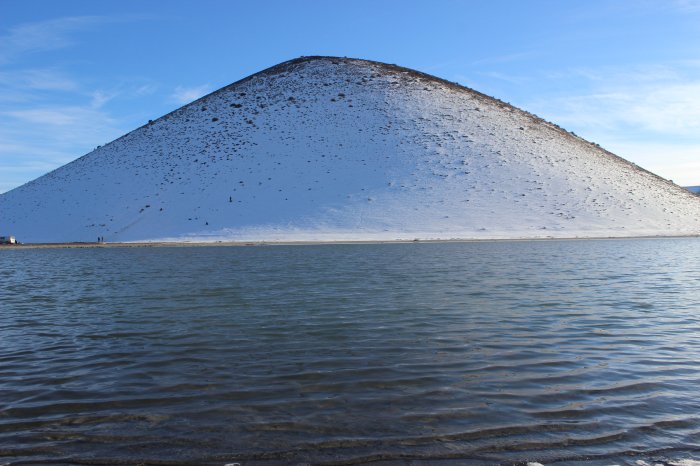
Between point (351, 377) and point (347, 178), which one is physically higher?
point (347, 178)

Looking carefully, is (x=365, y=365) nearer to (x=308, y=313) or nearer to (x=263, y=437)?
(x=263, y=437)

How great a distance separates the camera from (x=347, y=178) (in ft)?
216

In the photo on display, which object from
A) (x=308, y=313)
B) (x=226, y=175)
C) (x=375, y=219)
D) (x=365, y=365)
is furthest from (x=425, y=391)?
(x=226, y=175)

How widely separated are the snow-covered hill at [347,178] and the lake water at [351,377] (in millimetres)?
38610

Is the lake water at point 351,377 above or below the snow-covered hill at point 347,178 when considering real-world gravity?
below

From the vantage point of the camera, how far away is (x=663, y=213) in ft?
216

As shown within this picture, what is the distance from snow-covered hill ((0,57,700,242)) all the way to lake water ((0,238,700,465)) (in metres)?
38.6

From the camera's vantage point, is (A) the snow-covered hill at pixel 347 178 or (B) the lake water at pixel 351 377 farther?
(A) the snow-covered hill at pixel 347 178

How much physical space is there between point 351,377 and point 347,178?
58292 mm

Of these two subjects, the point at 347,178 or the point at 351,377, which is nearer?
the point at 351,377

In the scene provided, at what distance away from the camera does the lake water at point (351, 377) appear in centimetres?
580

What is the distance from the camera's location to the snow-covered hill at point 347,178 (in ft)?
191

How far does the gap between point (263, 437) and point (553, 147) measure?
253 feet

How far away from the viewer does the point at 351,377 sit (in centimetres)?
819
